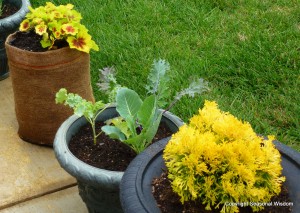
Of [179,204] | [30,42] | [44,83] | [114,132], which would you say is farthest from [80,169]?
[30,42]

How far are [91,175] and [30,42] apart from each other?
122cm

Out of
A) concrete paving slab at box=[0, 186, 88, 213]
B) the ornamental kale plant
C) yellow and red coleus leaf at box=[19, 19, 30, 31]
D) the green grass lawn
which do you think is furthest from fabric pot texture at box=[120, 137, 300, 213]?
yellow and red coleus leaf at box=[19, 19, 30, 31]

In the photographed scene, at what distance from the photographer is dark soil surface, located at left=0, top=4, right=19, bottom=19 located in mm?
4490

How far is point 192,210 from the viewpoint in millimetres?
2090

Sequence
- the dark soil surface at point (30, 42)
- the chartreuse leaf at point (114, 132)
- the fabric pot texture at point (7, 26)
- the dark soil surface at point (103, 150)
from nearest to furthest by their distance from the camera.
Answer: the chartreuse leaf at point (114, 132) → the dark soil surface at point (103, 150) → the dark soil surface at point (30, 42) → the fabric pot texture at point (7, 26)

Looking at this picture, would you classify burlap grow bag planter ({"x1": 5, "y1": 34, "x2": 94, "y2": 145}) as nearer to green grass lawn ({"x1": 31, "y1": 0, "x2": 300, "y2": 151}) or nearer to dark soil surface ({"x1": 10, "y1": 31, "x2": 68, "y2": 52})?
dark soil surface ({"x1": 10, "y1": 31, "x2": 68, "y2": 52})

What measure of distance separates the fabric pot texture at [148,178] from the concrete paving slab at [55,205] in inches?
41.4

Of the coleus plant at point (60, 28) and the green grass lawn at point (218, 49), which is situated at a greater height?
the coleus plant at point (60, 28)

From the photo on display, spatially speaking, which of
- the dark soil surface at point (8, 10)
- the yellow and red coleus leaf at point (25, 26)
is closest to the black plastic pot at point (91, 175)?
the yellow and red coleus leaf at point (25, 26)

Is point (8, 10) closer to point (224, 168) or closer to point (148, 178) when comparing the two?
point (148, 178)

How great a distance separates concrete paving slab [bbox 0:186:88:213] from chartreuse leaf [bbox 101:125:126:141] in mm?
617

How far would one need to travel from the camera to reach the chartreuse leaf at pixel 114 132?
282cm

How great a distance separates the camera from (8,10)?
4.57m

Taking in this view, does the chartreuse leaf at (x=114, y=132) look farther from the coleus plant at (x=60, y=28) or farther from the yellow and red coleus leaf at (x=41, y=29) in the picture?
the yellow and red coleus leaf at (x=41, y=29)
